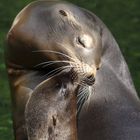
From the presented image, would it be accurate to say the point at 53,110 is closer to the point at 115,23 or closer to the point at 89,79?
the point at 89,79

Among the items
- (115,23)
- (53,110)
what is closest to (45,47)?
(53,110)

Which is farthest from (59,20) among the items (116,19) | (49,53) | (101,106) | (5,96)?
(116,19)

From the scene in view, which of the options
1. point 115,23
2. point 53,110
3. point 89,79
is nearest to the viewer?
point 53,110

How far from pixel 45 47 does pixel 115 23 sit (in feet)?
17.7

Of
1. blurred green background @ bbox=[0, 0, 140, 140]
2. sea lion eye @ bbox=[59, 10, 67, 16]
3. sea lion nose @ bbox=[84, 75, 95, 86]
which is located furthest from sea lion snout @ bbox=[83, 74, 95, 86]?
blurred green background @ bbox=[0, 0, 140, 140]

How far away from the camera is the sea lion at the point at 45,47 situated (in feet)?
15.1

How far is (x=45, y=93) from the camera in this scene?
4.27m

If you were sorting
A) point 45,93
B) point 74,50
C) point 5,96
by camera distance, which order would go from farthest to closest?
point 5,96
point 74,50
point 45,93

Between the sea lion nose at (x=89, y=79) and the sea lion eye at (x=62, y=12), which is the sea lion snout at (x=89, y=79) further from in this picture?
the sea lion eye at (x=62, y=12)

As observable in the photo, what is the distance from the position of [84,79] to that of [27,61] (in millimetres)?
532

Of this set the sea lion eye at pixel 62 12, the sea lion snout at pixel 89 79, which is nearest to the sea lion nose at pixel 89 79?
the sea lion snout at pixel 89 79

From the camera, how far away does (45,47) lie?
4672 mm

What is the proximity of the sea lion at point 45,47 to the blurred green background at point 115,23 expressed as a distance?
2.32 meters

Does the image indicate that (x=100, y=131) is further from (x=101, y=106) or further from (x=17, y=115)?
(x=17, y=115)
